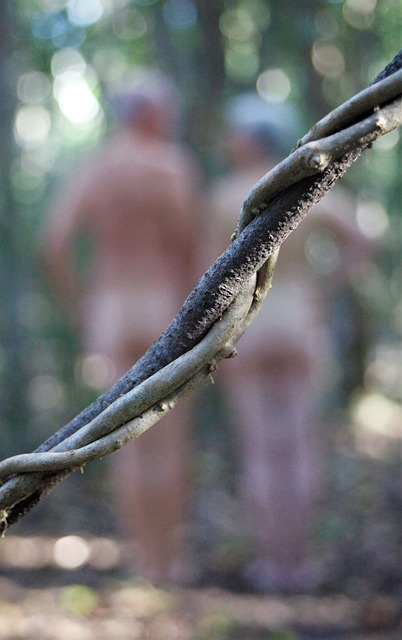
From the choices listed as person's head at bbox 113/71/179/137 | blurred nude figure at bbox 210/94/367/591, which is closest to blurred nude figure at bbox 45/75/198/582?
person's head at bbox 113/71/179/137

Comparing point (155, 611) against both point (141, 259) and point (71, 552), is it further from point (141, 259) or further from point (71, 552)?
point (141, 259)

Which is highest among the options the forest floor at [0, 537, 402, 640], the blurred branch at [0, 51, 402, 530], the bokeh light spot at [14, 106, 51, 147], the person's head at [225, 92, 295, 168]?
the bokeh light spot at [14, 106, 51, 147]

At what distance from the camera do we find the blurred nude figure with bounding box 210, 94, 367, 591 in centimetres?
291

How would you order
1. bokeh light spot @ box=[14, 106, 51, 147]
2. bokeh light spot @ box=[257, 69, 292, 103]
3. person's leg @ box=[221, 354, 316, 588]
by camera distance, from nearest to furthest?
person's leg @ box=[221, 354, 316, 588], bokeh light spot @ box=[257, 69, 292, 103], bokeh light spot @ box=[14, 106, 51, 147]

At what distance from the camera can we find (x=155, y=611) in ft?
8.59

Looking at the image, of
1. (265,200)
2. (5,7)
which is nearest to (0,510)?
(265,200)

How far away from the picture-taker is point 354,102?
2.08ft

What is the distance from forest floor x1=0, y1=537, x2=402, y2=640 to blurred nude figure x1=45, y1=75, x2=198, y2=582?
0.26 metres

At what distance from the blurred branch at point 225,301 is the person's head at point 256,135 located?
2.30m

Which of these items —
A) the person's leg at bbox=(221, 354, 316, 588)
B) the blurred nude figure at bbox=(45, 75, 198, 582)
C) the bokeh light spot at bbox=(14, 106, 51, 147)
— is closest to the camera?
the blurred nude figure at bbox=(45, 75, 198, 582)

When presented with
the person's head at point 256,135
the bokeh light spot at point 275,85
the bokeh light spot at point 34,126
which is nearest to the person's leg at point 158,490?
the person's head at point 256,135

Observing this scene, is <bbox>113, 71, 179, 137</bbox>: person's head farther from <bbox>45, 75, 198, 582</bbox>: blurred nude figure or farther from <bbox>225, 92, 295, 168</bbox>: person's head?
<bbox>225, 92, 295, 168</bbox>: person's head

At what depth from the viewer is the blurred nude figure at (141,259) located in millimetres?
2848

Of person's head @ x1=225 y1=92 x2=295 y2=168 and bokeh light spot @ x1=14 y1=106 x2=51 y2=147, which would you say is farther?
bokeh light spot @ x1=14 y1=106 x2=51 y2=147
